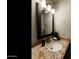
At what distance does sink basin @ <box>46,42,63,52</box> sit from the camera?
3.77 ft

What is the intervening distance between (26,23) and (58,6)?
0.37m

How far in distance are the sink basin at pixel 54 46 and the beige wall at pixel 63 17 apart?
4.3 inches

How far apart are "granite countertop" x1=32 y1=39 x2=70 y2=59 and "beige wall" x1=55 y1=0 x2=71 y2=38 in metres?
0.08

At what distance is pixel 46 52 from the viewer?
1.13 metres

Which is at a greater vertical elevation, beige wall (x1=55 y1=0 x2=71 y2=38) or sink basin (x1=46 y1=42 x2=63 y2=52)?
beige wall (x1=55 y1=0 x2=71 y2=38)

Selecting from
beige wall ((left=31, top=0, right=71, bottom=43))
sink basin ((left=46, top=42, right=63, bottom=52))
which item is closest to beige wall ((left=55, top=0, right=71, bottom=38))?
beige wall ((left=31, top=0, right=71, bottom=43))

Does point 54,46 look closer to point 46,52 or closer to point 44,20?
point 46,52

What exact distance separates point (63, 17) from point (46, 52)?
38cm

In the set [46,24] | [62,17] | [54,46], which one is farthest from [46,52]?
[62,17]

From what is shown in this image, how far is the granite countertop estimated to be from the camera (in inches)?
43.3

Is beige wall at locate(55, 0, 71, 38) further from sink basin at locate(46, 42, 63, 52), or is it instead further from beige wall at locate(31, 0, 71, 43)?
sink basin at locate(46, 42, 63, 52)

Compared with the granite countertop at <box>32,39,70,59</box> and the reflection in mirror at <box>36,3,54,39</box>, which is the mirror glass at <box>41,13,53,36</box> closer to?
the reflection in mirror at <box>36,3,54,39</box>
